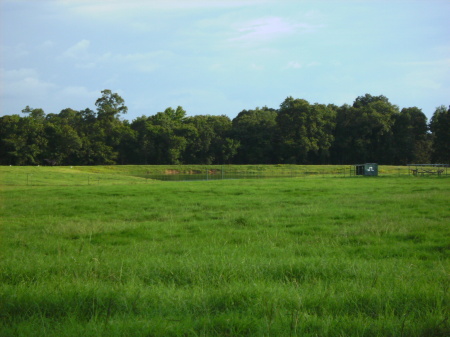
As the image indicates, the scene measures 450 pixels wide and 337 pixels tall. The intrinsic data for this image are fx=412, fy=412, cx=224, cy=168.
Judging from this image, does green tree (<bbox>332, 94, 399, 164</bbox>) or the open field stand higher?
green tree (<bbox>332, 94, 399, 164</bbox>)

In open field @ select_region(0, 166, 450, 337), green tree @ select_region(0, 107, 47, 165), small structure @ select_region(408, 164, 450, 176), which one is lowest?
open field @ select_region(0, 166, 450, 337)

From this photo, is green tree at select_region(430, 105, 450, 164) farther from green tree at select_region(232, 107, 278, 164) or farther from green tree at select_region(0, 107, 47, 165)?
green tree at select_region(0, 107, 47, 165)

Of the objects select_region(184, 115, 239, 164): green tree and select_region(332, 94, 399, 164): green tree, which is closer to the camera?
select_region(332, 94, 399, 164): green tree

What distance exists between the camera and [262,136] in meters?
102

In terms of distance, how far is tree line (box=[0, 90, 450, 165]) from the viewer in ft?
289

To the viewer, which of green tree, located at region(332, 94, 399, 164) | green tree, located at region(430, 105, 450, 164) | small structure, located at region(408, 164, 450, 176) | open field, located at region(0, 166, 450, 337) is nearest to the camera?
open field, located at region(0, 166, 450, 337)

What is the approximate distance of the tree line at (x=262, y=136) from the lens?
289 feet

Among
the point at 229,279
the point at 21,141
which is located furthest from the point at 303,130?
the point at 229,279

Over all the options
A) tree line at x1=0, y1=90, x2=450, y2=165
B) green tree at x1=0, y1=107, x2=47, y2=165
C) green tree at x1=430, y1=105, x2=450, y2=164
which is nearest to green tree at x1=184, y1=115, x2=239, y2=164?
tree line at x1=0, y1=90, x2=450, y2=165

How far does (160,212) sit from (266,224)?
5336 millimetres

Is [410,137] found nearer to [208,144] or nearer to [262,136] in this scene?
[262,136]

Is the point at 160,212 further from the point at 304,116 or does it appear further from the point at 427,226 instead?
the point at 304,116

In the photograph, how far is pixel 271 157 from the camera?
10400 centimetres

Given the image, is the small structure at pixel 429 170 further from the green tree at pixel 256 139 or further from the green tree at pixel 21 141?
the green tree at pixel 21 141
